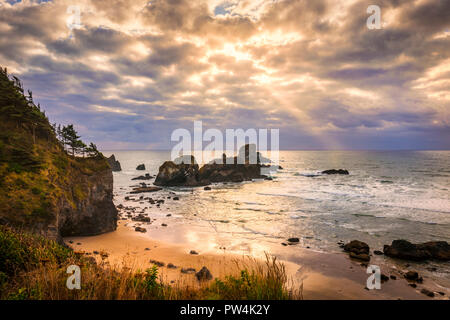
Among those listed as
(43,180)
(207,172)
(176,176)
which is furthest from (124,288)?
(207,172)

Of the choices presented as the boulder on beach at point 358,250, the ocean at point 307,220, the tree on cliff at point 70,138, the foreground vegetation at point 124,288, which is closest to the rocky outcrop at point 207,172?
the ocean at point 307,220

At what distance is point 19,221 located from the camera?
14.2m

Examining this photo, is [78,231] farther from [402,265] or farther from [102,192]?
[402,265]

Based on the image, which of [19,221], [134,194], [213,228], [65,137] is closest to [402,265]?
[213,228]

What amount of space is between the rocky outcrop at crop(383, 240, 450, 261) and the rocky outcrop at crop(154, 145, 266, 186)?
5360 cm

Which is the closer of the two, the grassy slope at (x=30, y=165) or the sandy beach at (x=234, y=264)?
the sandy beach at (x=234, y=264)

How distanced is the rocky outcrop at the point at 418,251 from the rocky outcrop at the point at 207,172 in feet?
176

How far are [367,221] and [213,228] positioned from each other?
782 inches

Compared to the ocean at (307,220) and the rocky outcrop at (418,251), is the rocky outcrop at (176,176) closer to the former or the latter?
the ocean at (307,220)

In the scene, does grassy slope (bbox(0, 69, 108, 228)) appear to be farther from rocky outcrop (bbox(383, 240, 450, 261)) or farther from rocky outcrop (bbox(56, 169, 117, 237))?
rocky outcrop (bbox(383, 240, 450, 261))

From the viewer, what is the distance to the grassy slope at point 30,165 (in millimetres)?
15003

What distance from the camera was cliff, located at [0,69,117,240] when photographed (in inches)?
597

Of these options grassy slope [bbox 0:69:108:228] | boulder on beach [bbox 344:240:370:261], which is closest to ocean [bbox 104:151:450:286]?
boulder on beach [bbox 344:240:370:261]

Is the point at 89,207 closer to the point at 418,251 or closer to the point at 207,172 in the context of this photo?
the point at 418,251
